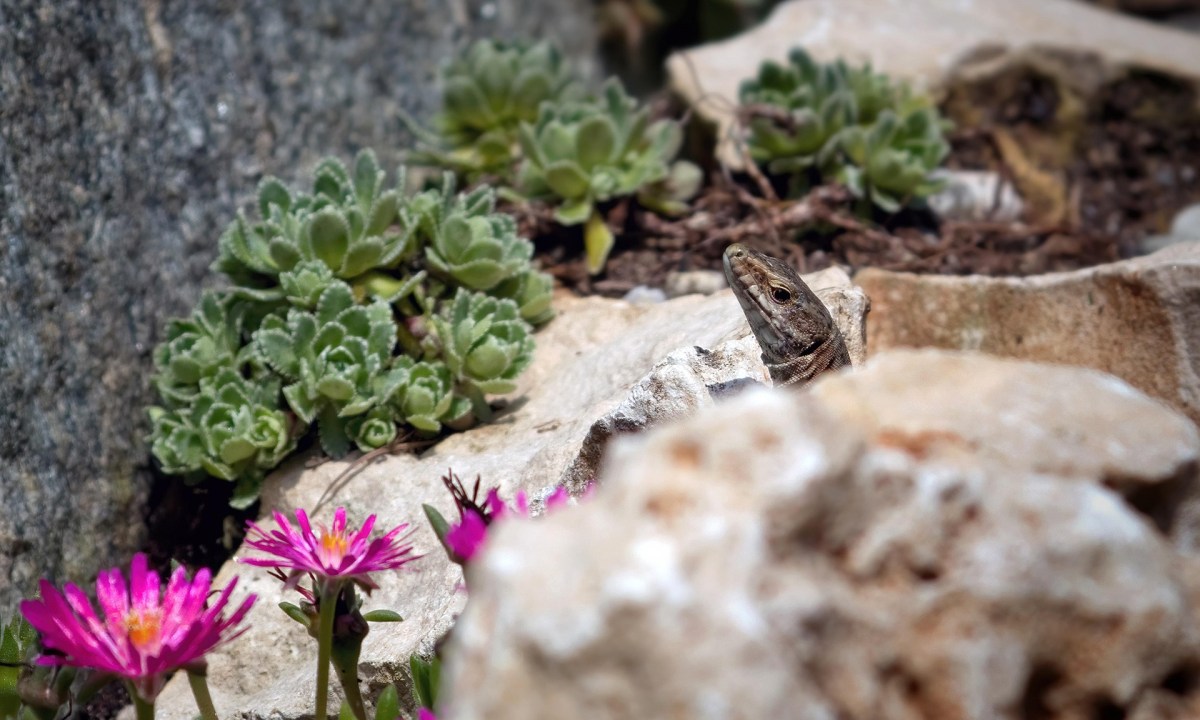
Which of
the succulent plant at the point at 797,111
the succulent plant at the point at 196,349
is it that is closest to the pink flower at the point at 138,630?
the succulent plant at the point at 196,349

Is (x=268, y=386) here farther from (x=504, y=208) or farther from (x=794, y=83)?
(x=794, y=83)

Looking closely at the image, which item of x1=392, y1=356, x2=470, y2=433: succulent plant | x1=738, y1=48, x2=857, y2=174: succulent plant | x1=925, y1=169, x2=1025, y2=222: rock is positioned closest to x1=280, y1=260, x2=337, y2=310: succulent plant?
x1=392, y1=356, x2=470, y2=433: succulent plant

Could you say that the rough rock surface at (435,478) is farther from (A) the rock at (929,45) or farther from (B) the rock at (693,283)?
(A) the rock at (929,45)

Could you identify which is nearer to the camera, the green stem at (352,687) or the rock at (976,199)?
the green stem at (352,687)

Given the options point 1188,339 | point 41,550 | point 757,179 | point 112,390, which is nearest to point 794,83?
point 757,179

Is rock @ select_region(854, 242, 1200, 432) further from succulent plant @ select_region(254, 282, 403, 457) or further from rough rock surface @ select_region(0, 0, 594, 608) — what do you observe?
rough rock surface @ select_region(0, 0, 594, 608)

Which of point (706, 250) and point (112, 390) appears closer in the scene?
point (112, 390)

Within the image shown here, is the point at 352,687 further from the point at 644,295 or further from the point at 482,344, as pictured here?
the point at 644,295
